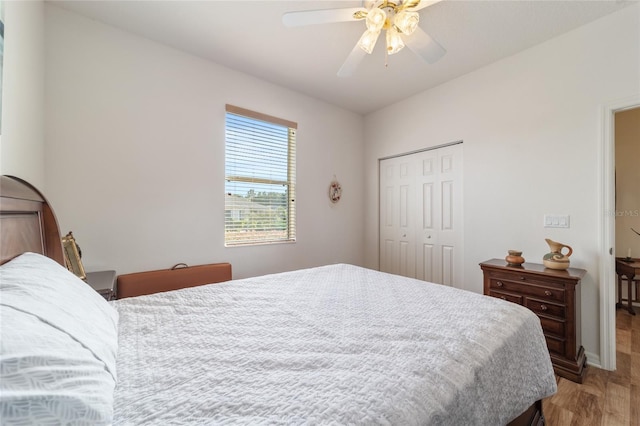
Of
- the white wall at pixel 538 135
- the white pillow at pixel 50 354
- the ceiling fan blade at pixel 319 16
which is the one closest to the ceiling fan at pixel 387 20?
the ceiling fan blade at pixel 319 16

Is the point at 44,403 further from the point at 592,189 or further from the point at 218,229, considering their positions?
the point at 592,189

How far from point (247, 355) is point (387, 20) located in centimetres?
203

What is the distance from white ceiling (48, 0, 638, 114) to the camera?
6.38 feet

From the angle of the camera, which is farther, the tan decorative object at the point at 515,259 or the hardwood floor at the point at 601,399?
the tan decorative object at the point at 515,259

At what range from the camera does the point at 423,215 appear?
3.34m

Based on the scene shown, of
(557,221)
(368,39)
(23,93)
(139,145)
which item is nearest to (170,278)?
(139,145)

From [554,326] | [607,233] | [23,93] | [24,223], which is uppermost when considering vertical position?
[23,93]

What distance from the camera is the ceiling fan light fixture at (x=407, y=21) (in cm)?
154

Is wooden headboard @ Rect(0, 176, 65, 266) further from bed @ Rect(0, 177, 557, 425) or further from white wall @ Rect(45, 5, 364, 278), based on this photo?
white wall @ Rect(45, 5, 364, 278)

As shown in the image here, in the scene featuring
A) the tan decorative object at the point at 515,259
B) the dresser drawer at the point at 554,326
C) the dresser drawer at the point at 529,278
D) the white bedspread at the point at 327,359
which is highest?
the tan decorative object at the point at 515,259

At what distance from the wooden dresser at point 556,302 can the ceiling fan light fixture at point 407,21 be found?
79.5 inches

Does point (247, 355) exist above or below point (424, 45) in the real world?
below

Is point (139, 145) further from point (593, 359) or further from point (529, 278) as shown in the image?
point (593, 359)

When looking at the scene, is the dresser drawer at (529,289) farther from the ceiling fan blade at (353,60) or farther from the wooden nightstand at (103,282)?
the wooden nightstand at (103,282)
